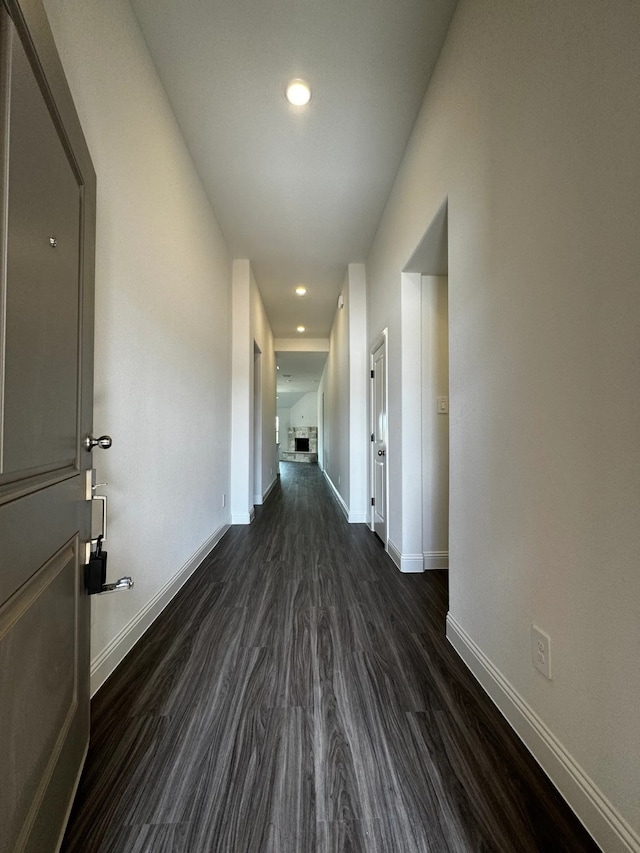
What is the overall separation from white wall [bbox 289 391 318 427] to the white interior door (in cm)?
1190

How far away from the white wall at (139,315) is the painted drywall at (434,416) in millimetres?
Answer: 1747

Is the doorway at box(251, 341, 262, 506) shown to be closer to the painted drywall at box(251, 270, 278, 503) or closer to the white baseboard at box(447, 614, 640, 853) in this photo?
the painted drywall at box(251, 270, 278, 503)

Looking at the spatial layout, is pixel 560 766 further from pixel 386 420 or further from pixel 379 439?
pixel 379 439

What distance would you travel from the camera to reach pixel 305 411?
1647 cm

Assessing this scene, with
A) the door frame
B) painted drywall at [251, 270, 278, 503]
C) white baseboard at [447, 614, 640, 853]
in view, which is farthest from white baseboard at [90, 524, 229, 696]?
painted drywall at [251, 270, 278, 503]

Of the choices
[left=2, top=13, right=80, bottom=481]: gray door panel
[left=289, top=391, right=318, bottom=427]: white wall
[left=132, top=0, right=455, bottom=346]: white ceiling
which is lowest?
[left=2, top=13, right=80, bottom=481]: gray door panel

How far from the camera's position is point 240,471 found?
13.3 feet

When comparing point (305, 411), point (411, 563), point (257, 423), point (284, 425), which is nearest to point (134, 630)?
point (411, 563)

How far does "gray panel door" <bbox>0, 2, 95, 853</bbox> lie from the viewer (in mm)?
628

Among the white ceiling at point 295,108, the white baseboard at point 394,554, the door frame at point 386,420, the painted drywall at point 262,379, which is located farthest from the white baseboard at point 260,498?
the white ceiling at point 295,108

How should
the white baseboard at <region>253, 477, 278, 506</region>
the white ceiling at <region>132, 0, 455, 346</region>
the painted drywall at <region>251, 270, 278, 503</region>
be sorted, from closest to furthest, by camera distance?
the white ceiling at <region>132, 0, 455, 346</region> < the painted drywall at <region>251, 270, 278, 503</region> < the white baseboard at <region>253, 477, 278, 506</region>

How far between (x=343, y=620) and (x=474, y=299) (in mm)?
1774

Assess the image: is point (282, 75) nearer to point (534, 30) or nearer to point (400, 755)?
point (534, 30)

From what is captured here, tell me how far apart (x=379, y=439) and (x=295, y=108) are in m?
2.57
